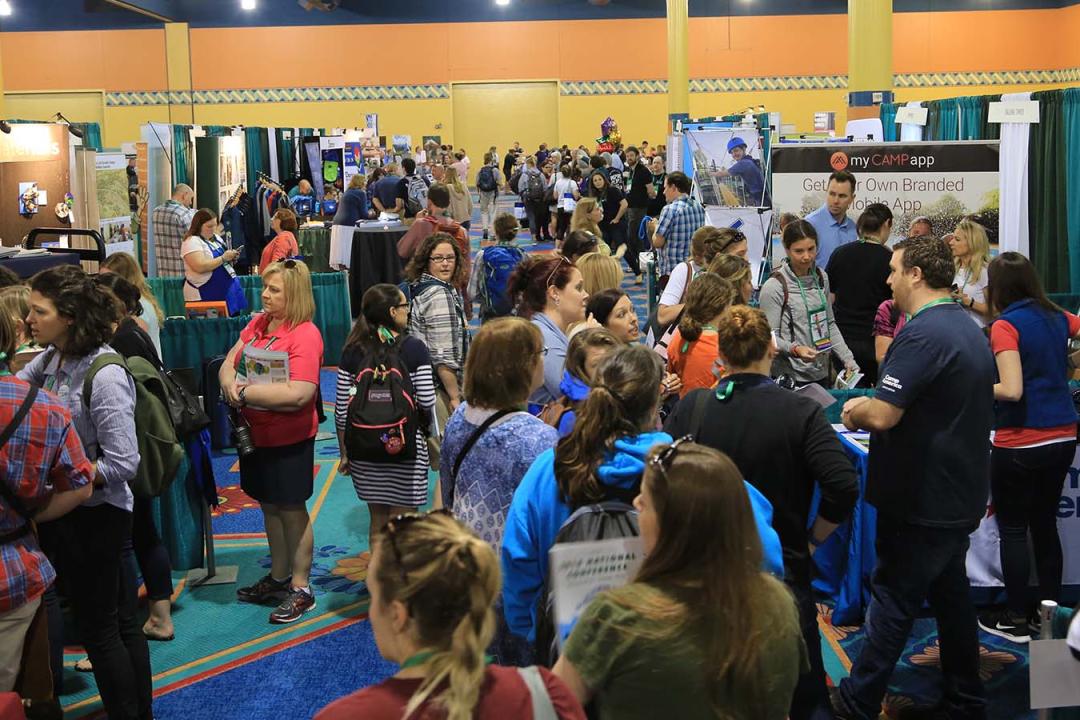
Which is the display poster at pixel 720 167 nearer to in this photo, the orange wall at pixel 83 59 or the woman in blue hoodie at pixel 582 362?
the woman in blue hoodie at pixel 582 362

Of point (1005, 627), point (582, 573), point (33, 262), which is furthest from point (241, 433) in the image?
point (1005, 627)

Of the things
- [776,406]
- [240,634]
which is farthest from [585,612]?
[240,634]

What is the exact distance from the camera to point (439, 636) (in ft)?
5.44

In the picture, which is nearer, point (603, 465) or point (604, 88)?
point (603, 465)

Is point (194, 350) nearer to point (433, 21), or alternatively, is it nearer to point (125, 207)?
point (125, 207)

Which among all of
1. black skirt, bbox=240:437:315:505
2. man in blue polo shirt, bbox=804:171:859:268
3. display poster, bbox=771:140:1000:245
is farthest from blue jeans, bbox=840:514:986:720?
display poster, bbox=771:140:1000:245

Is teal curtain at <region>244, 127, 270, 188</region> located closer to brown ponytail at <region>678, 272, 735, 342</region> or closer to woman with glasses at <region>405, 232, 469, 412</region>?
woman with glasses at <region>405, 232, 469, 412</region>

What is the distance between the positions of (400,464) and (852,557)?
179 cm

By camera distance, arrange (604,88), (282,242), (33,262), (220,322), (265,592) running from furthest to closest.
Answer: (604,88)
(282,242)
(220,322)
(33,262)
(265,592)

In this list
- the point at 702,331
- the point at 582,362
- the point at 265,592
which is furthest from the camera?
the point at 265,592

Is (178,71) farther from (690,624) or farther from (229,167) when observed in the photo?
(690,624)

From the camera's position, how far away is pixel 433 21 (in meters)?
32.6

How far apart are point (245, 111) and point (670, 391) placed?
30380 millimetres

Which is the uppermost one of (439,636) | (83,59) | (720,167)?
(83,59)
